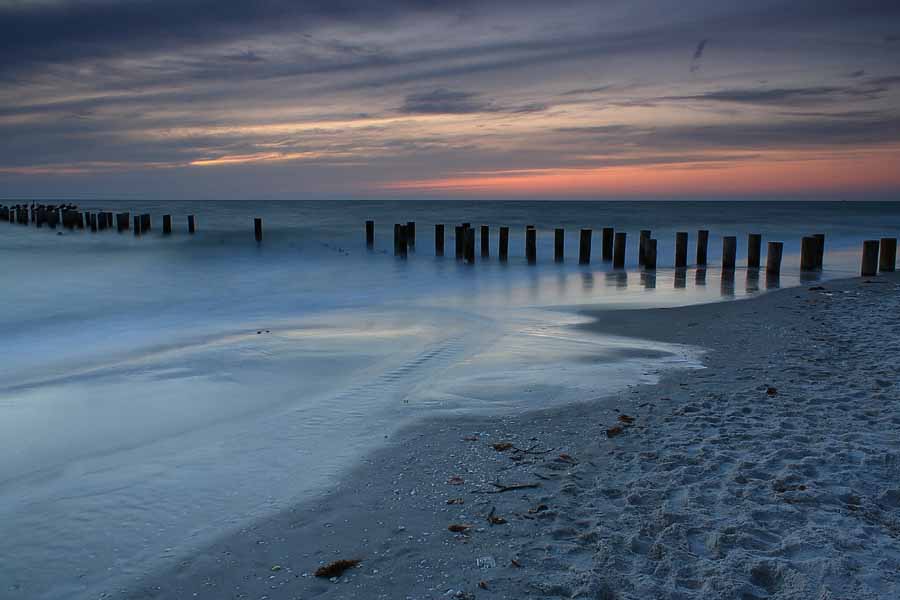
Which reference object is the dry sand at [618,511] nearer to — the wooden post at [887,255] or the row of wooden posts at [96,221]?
the wooden post at [887,255]

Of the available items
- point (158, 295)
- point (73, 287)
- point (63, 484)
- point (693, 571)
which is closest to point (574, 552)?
point (693, 571)

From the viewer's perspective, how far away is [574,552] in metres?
2.93

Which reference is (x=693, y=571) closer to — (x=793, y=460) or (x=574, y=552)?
(x=574, y=552)

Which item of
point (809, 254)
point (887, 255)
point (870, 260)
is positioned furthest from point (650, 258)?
point (887, 255)

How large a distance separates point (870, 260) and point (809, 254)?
182 cm

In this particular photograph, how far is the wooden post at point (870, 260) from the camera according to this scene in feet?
44.3

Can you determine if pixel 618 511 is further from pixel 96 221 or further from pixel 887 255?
pixel 96 221

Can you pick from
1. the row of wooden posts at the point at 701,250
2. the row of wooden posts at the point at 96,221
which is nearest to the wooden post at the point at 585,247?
the row of wooden posts at the point at 701,250

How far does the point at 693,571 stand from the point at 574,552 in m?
0.50

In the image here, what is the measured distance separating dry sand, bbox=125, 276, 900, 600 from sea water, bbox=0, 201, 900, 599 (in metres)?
0.35

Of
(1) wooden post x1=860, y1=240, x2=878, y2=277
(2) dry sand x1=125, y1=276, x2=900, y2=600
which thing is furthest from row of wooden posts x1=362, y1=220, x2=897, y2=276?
(2) dry sand x1=125, y1=276, x2=900, y2=600

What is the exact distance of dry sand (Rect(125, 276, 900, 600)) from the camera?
275 centimetres

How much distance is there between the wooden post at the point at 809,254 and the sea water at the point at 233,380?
36 cm

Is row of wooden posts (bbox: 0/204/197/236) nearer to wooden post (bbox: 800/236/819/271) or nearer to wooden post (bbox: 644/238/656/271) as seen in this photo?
wooden post (bbox: 644/238/656/271)
